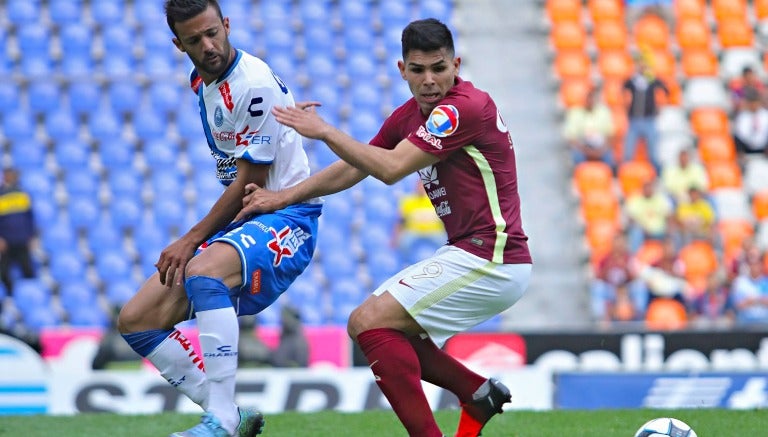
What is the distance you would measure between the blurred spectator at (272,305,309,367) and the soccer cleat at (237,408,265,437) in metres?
5.98

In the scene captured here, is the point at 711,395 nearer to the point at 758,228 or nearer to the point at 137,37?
the point at 758,228

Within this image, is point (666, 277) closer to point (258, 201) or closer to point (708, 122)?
point (708, 122)

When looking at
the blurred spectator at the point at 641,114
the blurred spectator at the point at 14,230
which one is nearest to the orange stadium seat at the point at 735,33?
the blurred spectator at the point at 641,114

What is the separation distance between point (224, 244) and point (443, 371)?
1305 millimetres

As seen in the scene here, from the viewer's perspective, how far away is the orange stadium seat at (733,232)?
16281 mm

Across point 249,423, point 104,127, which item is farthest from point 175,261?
point 104,127

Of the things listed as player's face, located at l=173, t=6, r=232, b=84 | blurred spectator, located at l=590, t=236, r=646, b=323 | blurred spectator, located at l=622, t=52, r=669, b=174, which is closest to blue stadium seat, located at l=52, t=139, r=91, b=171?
blurred spectator, located at l=590, t=236, r=646, b=323

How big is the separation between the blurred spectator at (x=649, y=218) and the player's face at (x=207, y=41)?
10.3 m

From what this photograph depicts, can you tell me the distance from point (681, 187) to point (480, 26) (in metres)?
4.42

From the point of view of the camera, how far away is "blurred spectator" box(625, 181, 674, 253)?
15.7 metres

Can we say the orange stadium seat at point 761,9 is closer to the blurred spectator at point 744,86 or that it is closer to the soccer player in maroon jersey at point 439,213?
the blurred spectator at point 744,86

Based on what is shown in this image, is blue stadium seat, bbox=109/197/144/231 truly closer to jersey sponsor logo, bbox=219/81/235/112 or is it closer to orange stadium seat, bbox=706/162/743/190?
orange stadium seat, bbox=706/162/743/190

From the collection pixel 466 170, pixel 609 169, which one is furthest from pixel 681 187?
pixel 466 170

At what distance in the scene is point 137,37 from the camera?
57.5ft
